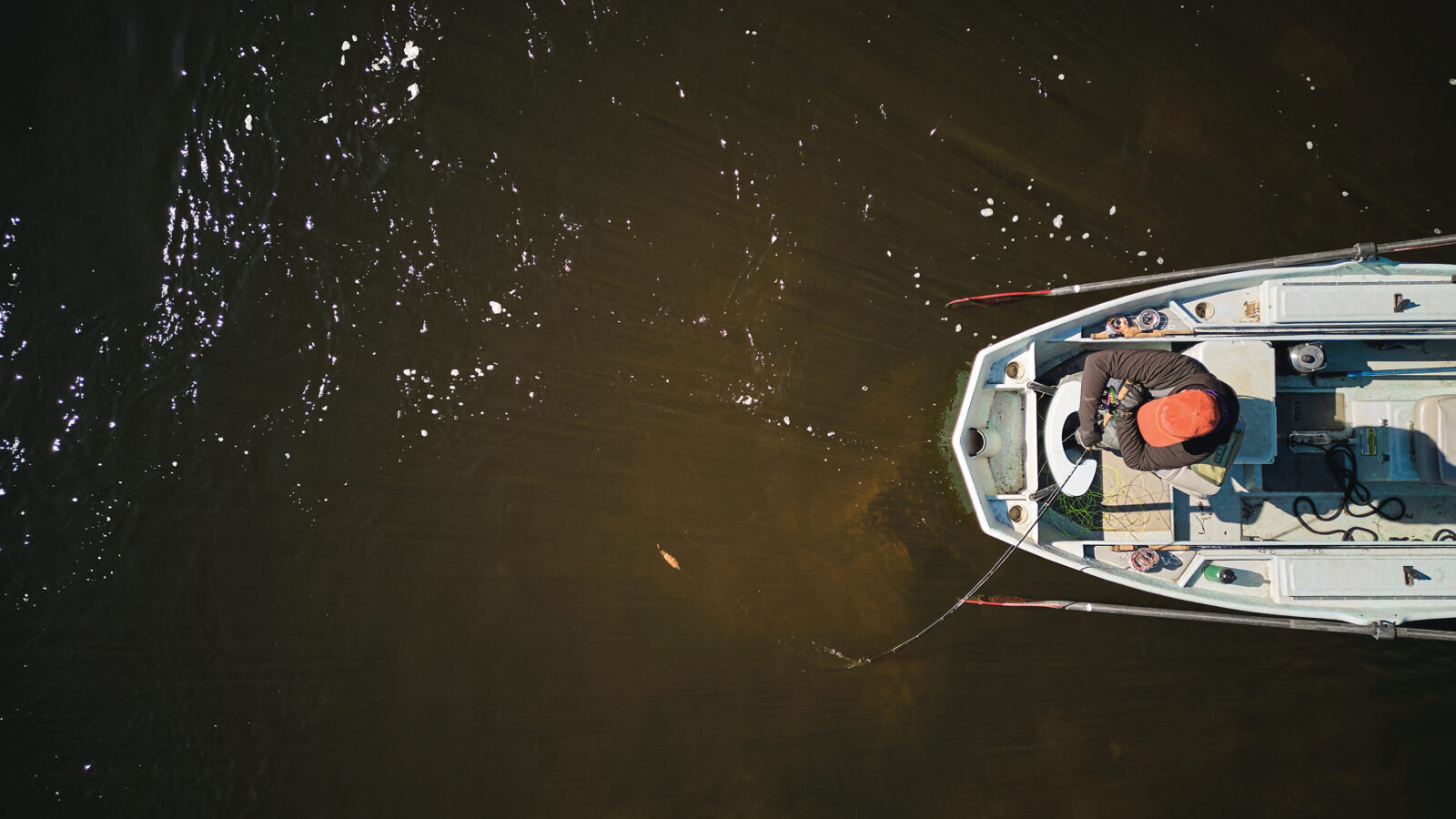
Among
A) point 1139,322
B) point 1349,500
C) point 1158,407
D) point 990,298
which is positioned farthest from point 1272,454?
point 990,298

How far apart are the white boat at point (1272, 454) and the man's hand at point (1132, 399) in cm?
59

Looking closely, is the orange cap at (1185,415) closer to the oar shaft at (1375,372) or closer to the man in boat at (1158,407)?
the man in boat at (1158,407)

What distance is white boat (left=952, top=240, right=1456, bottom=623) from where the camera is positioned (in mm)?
3877

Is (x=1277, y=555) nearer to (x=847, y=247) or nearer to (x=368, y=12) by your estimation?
(x=847, y=247)

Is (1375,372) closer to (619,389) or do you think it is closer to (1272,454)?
(1272,454)

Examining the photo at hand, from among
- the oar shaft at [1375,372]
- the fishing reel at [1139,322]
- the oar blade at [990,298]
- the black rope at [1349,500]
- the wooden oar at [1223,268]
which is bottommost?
the black rope at [1349,500]

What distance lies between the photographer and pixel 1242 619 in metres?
4.40

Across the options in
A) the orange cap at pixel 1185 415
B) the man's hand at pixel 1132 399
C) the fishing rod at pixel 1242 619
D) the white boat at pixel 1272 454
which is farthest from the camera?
the fishing rod at pixel 1242 619

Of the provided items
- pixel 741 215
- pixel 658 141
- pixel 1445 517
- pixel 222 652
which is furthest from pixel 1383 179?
pixel 222 652

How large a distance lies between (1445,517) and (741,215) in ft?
14.9

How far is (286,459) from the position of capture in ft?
15.8

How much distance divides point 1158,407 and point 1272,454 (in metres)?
1.14

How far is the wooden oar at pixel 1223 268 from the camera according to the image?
410cm

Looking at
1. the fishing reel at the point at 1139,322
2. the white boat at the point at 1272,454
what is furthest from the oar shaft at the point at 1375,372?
the fishing reel at the point at 1139,322
